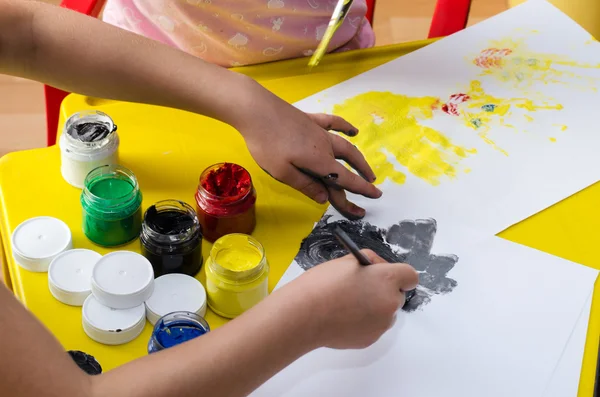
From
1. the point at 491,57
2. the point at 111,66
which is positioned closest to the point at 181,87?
the point at 111,66

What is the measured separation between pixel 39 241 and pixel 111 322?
146mm

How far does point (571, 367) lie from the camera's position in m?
0.76

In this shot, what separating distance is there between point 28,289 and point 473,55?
0.74 meters

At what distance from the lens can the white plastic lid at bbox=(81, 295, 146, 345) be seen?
74 cm

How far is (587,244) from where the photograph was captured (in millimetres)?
889

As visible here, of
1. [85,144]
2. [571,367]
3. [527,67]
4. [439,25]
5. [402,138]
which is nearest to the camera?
[571,367]

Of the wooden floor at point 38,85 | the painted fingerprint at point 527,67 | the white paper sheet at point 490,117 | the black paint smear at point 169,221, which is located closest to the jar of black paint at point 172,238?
the black paint smear at point 169,221

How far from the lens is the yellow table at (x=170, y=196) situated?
2.56 feet

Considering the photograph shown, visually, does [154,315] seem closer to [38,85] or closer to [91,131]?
[91,131]

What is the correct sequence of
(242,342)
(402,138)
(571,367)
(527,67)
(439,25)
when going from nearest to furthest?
(242,342) < (571,367) < (402,138) < (527,67) < (439,25)

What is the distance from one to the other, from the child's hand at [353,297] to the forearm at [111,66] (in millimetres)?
274

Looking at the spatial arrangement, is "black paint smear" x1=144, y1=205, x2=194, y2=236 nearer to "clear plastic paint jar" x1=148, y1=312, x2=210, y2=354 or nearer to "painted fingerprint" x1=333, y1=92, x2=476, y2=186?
"clear plastic paint jar" x1=148, y1=312, x2=210, y2=354

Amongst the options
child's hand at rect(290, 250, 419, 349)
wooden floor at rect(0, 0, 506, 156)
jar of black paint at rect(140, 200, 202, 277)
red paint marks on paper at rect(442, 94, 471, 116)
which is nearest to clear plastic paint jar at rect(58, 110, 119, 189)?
jar of black paint at rect(140, 200, 202, 277)

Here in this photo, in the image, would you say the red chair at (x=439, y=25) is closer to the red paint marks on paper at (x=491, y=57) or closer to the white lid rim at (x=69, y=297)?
the red paint marks on paper at (x=491, y=57)
